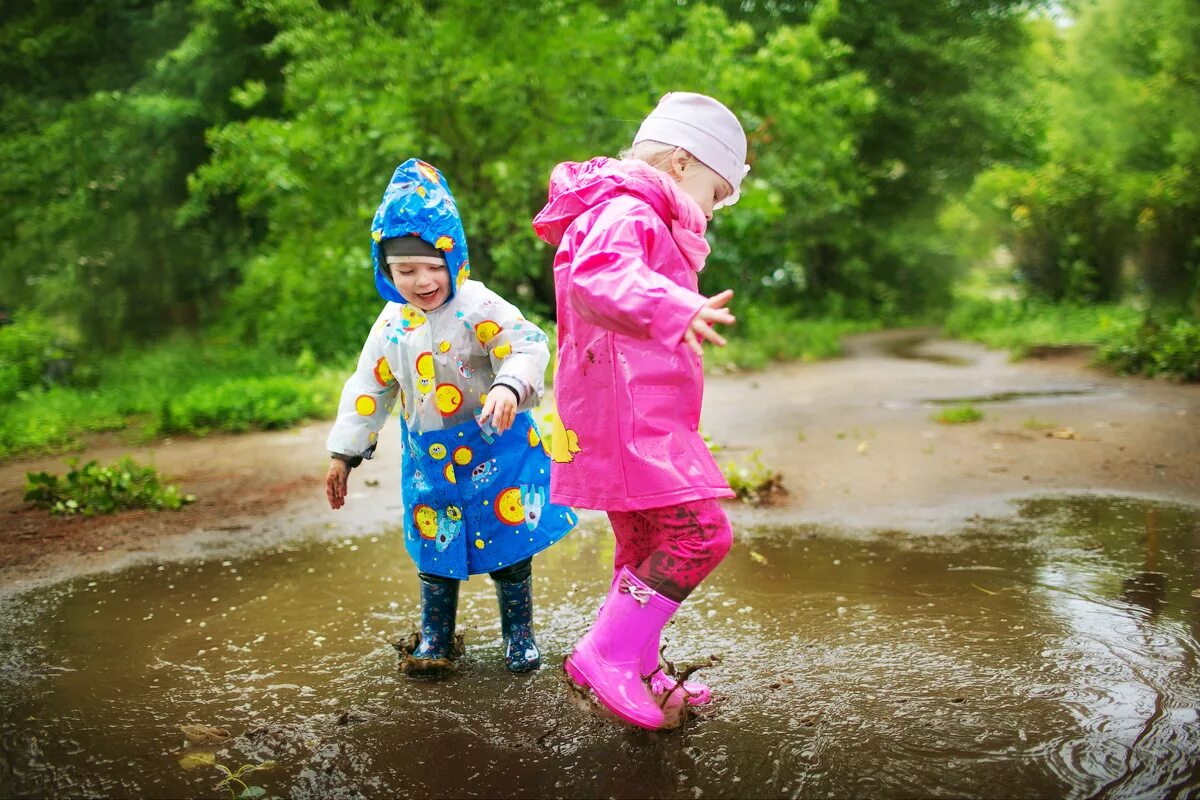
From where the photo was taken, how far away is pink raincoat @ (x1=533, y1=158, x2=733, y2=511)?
8.14ft

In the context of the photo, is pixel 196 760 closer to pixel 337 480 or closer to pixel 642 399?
pixel 337 480

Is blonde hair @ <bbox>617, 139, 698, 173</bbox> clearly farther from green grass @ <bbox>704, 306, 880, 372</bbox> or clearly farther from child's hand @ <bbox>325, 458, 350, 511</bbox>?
green grass @ <bbox>704, 306, 880, 372</bbox>

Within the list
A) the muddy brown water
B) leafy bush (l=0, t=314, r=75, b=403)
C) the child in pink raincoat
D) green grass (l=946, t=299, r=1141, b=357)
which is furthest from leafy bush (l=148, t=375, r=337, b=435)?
green grass (l=946, t=299, r=1141, b=357)

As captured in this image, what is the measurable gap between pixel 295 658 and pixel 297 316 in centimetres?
971

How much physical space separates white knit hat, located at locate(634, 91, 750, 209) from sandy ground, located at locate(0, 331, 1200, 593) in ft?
8.68

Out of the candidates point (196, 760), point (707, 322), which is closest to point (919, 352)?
point (707, 322)

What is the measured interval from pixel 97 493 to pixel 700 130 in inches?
172

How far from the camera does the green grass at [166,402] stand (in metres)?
8.08

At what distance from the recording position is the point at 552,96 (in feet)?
37.2

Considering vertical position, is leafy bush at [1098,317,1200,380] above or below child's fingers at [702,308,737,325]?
below

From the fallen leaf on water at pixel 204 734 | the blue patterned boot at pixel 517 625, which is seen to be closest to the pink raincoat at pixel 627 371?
the blue patterned boot at pixel 517 625

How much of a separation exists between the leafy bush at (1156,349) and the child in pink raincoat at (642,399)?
831 cm

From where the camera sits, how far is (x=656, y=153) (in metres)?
2.72

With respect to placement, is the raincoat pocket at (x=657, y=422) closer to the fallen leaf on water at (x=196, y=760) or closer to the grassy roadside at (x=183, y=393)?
the fallen leaf on water at (x=196, y=760)
